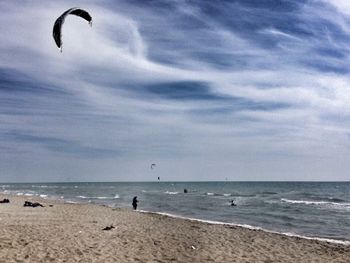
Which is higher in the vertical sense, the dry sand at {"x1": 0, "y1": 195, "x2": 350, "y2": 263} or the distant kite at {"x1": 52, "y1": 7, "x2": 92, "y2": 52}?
the distant kite at {"x1": 52, "y1": 7, "x2": 92, "y2": 52}

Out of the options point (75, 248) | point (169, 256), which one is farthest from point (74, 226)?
point (169, 256)

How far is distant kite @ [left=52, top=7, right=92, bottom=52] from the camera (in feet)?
35.2

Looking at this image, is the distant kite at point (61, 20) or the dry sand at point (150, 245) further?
the dry sand at point (150, 245)

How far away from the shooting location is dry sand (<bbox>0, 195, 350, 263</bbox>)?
45.2 ft

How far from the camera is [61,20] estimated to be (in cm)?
1140

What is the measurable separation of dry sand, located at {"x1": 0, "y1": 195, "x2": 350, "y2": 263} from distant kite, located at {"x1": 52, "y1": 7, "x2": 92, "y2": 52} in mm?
6460

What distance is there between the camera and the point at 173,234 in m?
20.0

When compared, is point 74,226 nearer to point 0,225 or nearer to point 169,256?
point 0,225

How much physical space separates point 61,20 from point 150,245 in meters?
9.48

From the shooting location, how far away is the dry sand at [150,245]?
45.2 feet

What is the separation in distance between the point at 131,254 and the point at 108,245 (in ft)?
5.38

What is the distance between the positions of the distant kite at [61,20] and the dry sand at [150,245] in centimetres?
646

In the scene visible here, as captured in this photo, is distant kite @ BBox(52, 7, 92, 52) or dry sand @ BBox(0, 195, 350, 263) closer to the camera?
distant kite @ BBox(52, 7, 92, 52)

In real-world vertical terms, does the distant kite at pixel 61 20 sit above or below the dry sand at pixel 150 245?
above
